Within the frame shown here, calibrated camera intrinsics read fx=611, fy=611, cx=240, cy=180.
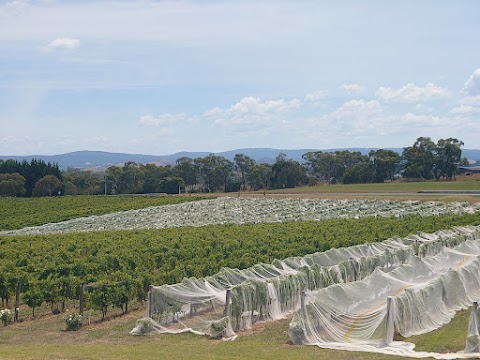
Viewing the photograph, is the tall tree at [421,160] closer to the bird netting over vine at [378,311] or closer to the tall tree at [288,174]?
the tall tree at [288,174]

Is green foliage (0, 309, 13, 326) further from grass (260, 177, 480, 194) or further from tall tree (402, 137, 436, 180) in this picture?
tall tree (402, 137, 436, 180)

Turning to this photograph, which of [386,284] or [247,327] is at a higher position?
[386,284]

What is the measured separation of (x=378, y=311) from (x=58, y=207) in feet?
238

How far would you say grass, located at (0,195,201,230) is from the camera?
6881 centimetres

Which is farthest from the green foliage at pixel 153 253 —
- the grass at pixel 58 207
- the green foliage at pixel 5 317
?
the grass at pixel 58 207

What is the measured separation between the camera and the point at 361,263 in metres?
22.8

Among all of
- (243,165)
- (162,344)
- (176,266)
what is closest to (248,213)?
(176,266)

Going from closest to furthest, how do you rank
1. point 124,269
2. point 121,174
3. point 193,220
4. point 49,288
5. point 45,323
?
point 45,323
point 49,288
point 124,269
point 193,220
point 121,174

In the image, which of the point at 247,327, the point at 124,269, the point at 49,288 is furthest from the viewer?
the point at 124,269

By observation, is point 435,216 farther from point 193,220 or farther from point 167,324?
point 167,324

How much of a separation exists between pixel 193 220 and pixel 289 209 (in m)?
9.74

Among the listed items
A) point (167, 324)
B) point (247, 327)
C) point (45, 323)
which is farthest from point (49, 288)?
point (247, 327)

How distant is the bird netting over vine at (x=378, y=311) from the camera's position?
48.4 feet

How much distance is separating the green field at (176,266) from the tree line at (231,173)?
69983mm
